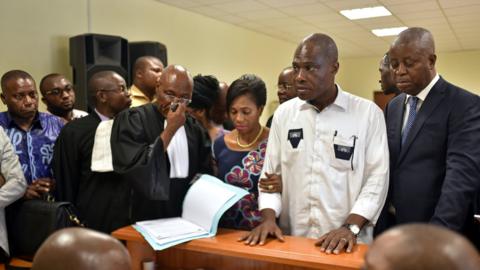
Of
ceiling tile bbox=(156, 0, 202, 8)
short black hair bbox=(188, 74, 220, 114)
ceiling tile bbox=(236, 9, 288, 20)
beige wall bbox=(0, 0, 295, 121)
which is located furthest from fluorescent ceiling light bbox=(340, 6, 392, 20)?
short black hair bbox=(188, 74, 220, 114)

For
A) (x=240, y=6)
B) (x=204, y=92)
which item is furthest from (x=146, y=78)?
(x=240, y=6)

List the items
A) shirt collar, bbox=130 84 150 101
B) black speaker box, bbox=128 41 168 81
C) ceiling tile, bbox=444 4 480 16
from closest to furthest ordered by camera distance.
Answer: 1. shirt collar, bbox=130 84 150 101
2. black speaker box, bbox=128 41 168 81
3. ceiling tile, bbox=444 4 480 16

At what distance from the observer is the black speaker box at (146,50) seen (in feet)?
15.6

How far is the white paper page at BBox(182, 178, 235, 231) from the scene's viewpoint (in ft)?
5.50

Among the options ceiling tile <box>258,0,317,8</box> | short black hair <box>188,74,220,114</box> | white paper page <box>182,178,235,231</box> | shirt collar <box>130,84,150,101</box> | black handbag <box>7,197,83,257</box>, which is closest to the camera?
white paper page <box>182,178,235,231</box>

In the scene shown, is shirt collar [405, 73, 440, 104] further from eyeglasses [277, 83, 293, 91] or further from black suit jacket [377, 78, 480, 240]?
eyeglasses [277, 83, 293, 91]

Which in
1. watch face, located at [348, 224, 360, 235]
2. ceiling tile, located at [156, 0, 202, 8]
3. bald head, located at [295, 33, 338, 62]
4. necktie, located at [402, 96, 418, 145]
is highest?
ceiling tile, located at [156, 0, 202, 8]

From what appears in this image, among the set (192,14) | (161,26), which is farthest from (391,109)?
(192,14)

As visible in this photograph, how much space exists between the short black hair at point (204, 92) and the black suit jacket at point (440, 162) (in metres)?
1.32

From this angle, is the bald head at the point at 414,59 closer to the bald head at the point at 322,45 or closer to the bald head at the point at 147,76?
the bald head at the point at 322,45

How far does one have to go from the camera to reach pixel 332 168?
1.73 m

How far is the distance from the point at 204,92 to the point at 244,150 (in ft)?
2.80

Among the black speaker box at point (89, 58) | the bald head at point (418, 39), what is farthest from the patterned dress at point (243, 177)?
the black speaker box at point (89, 58)

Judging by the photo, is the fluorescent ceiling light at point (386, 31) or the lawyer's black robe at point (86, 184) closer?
the lawyer's black robe at point (86, 184)
